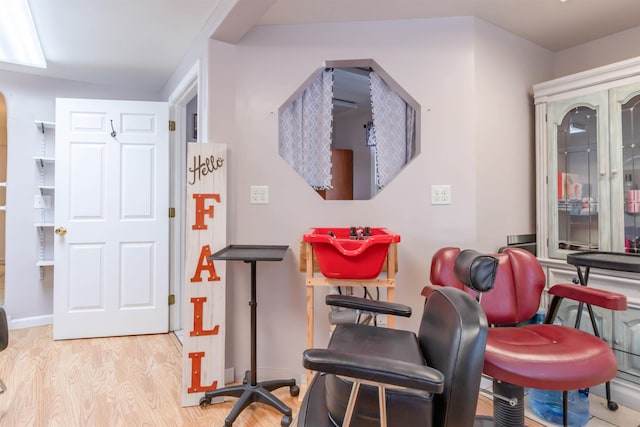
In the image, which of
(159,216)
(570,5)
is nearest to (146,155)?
(159,216)

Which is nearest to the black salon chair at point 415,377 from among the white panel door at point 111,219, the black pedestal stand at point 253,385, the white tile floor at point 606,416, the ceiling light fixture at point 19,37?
the black pedestal stand at point 253,385

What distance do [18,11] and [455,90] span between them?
280cm

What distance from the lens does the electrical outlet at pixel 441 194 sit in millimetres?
2197

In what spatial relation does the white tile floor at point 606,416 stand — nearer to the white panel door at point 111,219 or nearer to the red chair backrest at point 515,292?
the red chair backrest at point 515,292

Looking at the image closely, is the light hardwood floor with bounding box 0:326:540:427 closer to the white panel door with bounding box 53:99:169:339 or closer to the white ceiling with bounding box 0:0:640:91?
the white panel door with bounding box 53:99:169:339

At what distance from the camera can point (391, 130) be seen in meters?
→ 2.34

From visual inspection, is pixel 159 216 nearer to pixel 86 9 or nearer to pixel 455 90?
pixel 86 9

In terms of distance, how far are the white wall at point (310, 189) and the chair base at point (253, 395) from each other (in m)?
0.17

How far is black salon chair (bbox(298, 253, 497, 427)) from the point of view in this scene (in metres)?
0.89

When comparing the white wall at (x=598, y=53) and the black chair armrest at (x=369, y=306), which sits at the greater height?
the white wall at (x=598, y=53)

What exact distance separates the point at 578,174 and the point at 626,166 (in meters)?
0.24

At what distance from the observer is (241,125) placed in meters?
2.23

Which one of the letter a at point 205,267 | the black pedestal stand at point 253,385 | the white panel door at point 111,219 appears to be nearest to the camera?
the black pedestal stand at point 253,385

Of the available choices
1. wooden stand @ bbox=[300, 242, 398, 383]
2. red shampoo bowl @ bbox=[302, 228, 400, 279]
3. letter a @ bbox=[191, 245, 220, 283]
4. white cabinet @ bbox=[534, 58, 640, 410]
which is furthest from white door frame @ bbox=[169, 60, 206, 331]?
white cabinet @ bbox=[534, 58, 640, 410]
